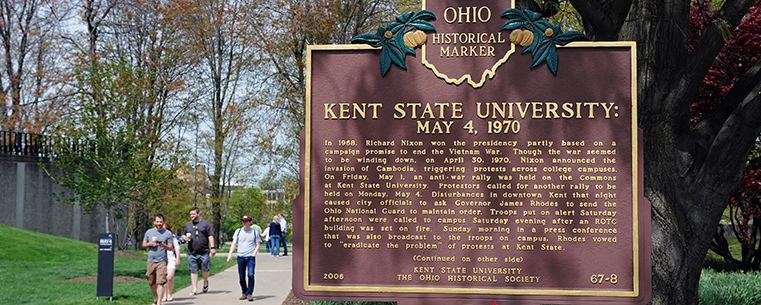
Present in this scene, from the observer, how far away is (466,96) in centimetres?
526

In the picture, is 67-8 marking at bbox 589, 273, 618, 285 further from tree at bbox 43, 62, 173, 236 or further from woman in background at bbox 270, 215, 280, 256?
woman in background at bbox 270, 215, 280, 256

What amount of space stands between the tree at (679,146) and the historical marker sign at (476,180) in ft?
5.04

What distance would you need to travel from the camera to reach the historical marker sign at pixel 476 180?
16.6ft

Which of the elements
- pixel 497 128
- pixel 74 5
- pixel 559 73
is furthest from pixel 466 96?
pixel 74 5

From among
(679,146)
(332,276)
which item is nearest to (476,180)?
(332,276)

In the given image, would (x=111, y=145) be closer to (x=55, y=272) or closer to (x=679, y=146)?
(x=55, y=272)

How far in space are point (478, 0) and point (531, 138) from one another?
1.21m

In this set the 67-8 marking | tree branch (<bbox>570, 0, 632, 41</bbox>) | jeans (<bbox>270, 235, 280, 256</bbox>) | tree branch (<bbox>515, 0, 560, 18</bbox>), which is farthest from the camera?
jeans (<bbox>270, 235, 280, 256</bbox>)

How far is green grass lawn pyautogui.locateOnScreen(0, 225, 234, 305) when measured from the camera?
41.0 ft

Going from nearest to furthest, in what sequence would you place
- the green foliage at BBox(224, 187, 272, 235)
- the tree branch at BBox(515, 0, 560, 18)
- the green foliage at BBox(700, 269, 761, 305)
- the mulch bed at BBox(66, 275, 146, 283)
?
the tree branch at BBox(515, 0, 560, 18) → the green foliage at BBox(700, 269, 761, 305) → the mulch bed at BBox(66, 275, 146, 283) → the green foliage at BBox(224, 187, 272, 235)

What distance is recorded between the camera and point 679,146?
21.4ft

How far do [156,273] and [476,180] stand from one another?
8063 mm

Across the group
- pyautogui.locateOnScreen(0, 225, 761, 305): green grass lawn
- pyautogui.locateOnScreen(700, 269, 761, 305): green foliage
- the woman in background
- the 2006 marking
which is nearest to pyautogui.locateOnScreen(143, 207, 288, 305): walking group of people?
pyautogui.locateOnScreen(0, 225, 761, 305): green grass lawn

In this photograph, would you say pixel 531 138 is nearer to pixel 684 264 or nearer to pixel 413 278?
pixel 413 278
